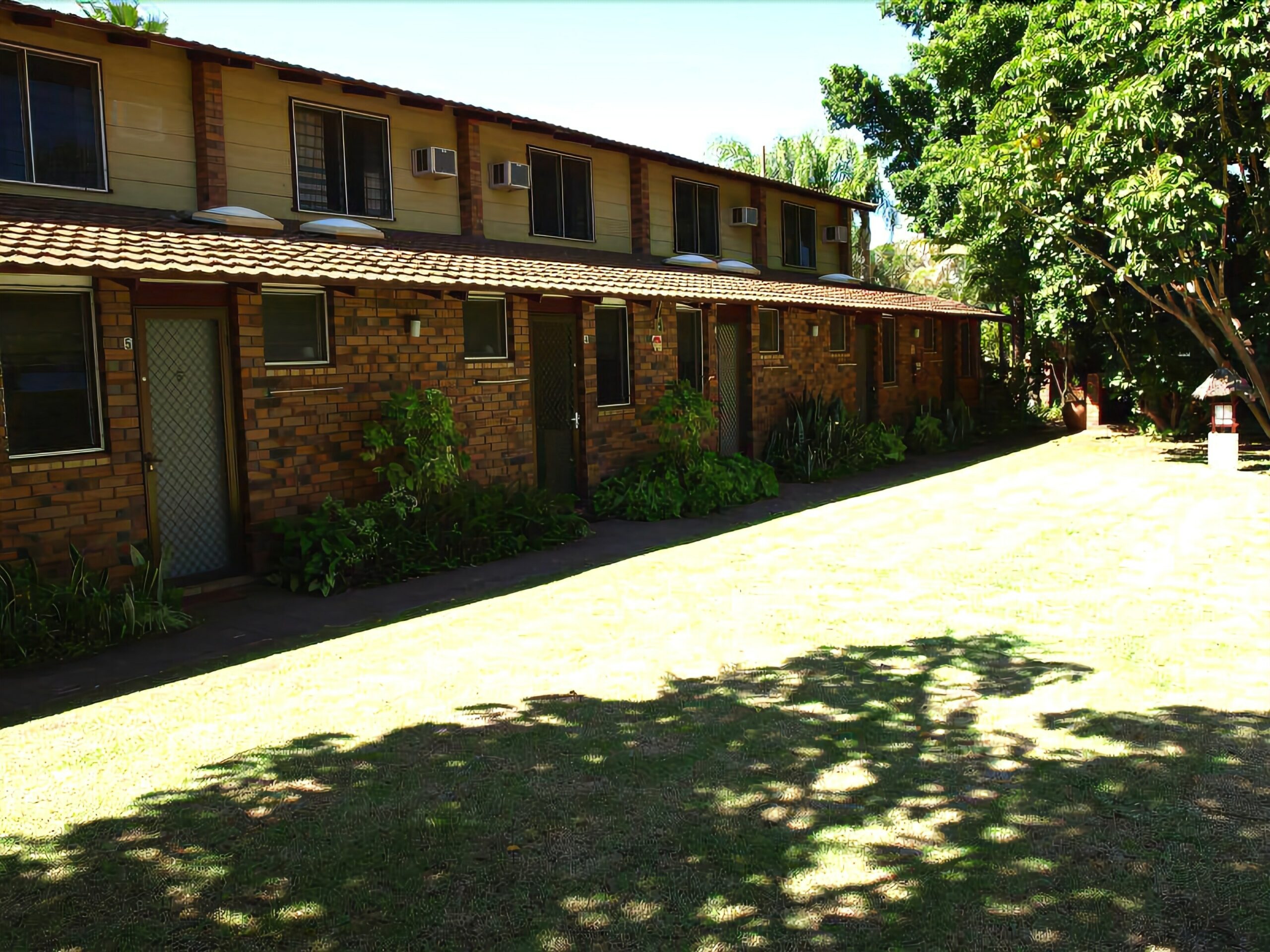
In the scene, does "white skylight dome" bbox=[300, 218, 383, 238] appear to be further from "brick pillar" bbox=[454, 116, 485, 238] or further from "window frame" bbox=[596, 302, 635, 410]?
"window frame" bbox=[596, 302, 635, 410]

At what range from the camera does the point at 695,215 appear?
18.2m

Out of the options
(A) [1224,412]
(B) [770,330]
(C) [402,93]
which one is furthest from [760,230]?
(C) [402,93]

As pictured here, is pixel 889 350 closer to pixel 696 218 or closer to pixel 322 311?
pixel 696 218

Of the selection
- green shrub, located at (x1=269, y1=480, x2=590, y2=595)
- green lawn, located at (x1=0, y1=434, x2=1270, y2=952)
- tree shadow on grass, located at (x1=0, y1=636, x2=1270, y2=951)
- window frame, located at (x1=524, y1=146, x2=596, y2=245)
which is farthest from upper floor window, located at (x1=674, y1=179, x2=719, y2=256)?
tree shadow on grass, located at (x1=0, y1=636, x2=1270, y2=951)

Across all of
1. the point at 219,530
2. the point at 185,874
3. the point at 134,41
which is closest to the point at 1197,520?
the point at 219,530

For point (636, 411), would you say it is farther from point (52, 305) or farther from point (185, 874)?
point (185, 874)

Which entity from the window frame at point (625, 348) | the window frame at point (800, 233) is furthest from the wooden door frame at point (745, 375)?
the window frame at point (800, 233)

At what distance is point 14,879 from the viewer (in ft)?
12.6

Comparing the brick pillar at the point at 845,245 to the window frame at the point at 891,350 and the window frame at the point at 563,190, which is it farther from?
the window frame at the point at 563,190

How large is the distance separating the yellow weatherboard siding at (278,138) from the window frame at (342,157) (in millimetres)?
20

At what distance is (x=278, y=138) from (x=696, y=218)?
332 inches

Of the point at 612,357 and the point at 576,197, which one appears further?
the point at 576,197

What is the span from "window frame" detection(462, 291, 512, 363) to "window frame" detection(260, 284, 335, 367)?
1.73 metres

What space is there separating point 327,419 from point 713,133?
3329 centimetres
